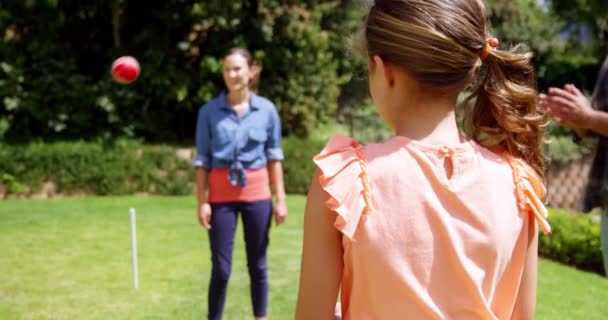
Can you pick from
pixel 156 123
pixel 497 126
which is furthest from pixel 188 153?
pixel 497 126

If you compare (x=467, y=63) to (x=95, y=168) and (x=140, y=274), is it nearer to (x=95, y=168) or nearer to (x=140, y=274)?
(x=140, y=274)

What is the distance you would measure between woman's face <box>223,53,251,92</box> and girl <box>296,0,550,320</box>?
3168 mm

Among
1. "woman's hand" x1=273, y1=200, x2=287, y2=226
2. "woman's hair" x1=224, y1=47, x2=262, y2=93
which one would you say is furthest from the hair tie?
"woman's hand" x1=273, y1=200, x2=287, y2=226

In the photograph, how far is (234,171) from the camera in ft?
14.8

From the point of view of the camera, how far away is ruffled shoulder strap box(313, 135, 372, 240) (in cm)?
137

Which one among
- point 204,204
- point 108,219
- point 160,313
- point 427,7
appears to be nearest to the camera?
point 427,7

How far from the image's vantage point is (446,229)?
1405mm

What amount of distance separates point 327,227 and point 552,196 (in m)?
12.2

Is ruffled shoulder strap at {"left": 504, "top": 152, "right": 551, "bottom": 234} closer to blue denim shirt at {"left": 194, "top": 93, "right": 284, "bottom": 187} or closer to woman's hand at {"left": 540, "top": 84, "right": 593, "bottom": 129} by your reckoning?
woman's hand at {"left": 540, "top": 84, "right": 593, "bottom": 129}

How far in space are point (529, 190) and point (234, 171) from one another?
320 cm

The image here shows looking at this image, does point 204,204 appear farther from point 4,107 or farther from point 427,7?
point 4,107

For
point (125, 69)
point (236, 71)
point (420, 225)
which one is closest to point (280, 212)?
point (236, 71)

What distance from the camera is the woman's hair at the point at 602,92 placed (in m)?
3.26

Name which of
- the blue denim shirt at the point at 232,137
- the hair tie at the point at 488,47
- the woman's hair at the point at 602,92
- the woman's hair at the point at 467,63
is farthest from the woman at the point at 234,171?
the hair tie at the point at 488,47
